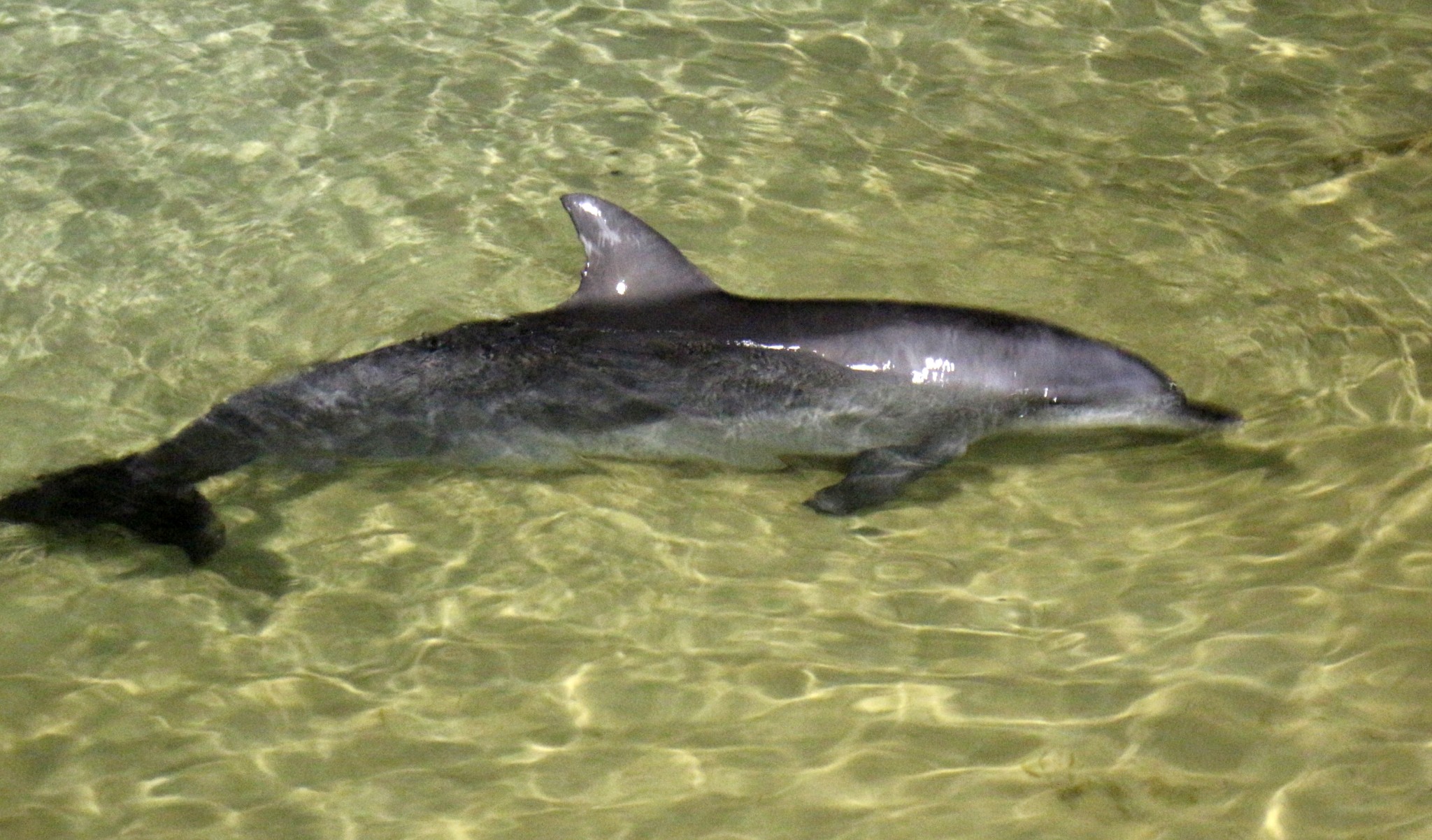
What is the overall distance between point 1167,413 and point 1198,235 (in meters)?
1.84

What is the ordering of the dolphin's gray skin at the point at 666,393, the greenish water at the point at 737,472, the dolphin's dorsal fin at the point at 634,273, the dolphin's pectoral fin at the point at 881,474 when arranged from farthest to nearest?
the dolphin's dorsal fin at the point at 634,273 → the dolphin's gray skin at the point at 666,393 → the dolphin's pectoral fin at the point at 881,474 → the greenish water at the point at 737,472

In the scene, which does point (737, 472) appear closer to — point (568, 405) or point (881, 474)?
point (881, 474)

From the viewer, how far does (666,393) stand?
6.39 meters

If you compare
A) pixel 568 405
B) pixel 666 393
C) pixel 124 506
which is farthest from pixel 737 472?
pixel 124 506

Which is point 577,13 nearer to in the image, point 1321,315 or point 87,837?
point 1321,315

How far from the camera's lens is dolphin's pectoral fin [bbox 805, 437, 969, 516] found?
6.11m

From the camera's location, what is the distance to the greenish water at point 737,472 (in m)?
4.89

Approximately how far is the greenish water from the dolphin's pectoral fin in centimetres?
8

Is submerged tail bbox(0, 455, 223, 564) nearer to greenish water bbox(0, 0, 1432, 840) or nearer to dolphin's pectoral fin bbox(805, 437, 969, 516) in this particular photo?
greenish water bbox(0, 0, 1432, 840)

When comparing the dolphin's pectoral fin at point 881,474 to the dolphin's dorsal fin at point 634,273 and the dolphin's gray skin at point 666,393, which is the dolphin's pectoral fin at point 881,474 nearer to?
the dolphin's gray skin at point 666,393

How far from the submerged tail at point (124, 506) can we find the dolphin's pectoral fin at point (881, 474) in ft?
8.37

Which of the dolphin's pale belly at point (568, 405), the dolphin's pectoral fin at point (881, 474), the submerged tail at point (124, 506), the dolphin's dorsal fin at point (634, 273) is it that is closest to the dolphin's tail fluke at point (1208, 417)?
the dolphin's pectoral fin at point (881, 474)

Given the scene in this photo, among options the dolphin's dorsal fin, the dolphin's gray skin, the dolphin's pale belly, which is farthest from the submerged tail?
the dolphin's dorsal fin

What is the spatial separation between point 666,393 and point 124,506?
2.34 m
